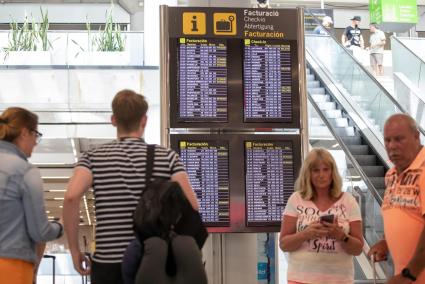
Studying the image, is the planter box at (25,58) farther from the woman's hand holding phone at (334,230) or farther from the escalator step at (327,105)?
the woman's hand holding phone at (334,230)

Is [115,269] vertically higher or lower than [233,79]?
lower

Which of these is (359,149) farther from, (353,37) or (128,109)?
(353,37)

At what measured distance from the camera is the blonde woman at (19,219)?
378 centimetres

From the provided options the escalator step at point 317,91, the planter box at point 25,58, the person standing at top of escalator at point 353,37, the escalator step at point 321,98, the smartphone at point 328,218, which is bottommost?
the smartphone at point 328,218

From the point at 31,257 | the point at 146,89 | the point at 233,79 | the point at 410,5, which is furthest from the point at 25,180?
the point at 410,5

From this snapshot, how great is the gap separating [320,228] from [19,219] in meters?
1.71

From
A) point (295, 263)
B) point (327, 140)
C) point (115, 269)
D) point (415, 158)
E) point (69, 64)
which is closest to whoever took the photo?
point (115, 269)

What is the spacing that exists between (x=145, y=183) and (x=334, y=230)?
129cm

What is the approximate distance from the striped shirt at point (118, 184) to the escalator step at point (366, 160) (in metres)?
7.66

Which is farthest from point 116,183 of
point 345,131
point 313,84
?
point 313,84

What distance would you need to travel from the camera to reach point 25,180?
12.5ft

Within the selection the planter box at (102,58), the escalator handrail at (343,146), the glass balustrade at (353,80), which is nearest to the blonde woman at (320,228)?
the escalator handrail at (343,146)

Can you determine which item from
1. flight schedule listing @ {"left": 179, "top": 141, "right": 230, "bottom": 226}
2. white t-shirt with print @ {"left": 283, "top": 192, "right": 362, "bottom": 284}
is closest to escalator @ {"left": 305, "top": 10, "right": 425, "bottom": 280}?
flight schedule listing @ {"left": 179, "top": 141, "right": 230, "bottom": 226}

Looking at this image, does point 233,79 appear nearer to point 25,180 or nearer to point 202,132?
point 202,132
